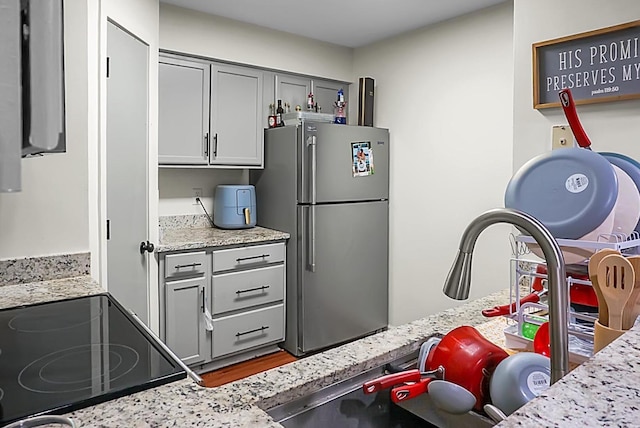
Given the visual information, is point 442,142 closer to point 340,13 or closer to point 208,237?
point 340,13

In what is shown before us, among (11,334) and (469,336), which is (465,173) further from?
(11,334)

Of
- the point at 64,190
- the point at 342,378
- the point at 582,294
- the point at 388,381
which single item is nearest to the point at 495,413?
the point at 388,381

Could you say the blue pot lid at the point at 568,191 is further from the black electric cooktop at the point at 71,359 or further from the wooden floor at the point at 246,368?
the wooden floor at the point at 246,368

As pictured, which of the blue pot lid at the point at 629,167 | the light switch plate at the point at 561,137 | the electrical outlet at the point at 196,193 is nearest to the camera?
the blue pot lid at the point at 629,167

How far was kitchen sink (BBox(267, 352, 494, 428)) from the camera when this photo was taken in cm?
91

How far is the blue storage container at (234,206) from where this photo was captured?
3.32 m

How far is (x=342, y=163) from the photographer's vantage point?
3324 mm

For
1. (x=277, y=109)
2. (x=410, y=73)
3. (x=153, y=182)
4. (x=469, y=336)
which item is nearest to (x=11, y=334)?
(x=469, y=336)

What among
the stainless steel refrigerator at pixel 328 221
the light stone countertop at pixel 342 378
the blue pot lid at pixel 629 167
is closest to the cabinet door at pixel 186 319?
the stainless steel refrigerator at pixel 328 221

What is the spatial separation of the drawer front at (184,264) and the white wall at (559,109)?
198 cm

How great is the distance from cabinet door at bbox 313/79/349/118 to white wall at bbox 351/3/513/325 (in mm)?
275

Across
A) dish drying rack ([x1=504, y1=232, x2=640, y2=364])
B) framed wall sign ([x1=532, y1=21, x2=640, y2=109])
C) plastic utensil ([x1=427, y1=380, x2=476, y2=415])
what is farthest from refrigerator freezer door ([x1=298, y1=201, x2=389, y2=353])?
plastic utensil ([x1=427, y1=380, x2=476, y2=415])

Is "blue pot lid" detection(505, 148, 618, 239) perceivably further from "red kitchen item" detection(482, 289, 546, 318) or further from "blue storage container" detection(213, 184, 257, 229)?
"blue storage container" detection(213, 184, 257, 229)

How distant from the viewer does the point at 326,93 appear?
384 cm
